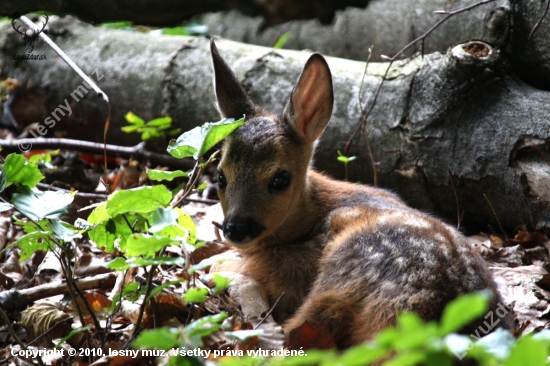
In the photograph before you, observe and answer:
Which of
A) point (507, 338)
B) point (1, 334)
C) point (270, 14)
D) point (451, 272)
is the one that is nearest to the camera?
point (507, 338)

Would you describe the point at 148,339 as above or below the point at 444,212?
above

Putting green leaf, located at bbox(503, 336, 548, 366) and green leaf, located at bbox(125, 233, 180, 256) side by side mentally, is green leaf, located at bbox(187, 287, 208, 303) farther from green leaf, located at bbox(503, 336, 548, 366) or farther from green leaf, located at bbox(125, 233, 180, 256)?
green leaf, located at bbox(503, 336, 548, 366)

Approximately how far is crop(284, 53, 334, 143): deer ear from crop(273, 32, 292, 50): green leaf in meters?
3.65

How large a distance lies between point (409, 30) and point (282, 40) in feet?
6.50

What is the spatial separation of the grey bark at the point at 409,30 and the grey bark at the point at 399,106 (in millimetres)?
338

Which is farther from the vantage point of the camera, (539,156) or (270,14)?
(270,14)

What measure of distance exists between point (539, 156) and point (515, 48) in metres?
1.32

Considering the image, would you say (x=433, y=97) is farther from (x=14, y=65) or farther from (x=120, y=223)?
(x=14, y=65)

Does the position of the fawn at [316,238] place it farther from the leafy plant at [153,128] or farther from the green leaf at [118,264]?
the leafy plant at [153,128]

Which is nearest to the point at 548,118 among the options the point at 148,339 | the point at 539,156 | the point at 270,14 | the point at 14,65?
the point at 539,156

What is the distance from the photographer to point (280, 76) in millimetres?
7016

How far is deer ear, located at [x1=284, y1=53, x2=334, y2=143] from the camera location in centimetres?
507

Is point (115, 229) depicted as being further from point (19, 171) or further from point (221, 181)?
point (221, 181)

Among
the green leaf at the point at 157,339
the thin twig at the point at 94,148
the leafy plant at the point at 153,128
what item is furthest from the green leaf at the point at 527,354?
the leafy plant at the point at 153,128
